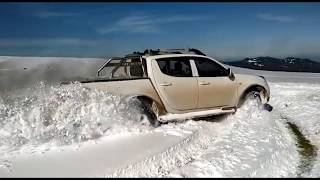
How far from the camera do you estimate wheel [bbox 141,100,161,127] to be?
9172 mm

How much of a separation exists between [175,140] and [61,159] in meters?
2.33

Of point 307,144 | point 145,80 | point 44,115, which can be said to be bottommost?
point 307,144

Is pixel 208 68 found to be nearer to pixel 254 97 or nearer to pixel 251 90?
pixel 251 90

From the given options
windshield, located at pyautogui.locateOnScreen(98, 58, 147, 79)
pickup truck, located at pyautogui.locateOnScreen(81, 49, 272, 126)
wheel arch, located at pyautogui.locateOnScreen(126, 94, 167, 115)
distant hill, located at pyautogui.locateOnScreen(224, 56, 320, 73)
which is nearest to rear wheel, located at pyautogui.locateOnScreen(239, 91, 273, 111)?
pickup truck, located at pyautogui.locateOnScreen(81, 49, 272, 126)

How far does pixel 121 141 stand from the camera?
7906 millimetres

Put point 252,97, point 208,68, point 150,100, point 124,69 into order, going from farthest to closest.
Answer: point 252,97
point 208,68
point 124,69
point 150,100

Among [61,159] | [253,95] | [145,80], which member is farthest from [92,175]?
[253,95]

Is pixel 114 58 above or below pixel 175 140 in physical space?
above

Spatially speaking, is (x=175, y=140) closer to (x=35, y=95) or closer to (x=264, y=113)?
(x=35, y=95)

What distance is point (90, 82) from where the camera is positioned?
8797 mm

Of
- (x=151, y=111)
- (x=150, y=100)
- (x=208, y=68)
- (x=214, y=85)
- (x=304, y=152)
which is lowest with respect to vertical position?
(x=304, y=152)

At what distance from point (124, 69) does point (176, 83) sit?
124 centimetres

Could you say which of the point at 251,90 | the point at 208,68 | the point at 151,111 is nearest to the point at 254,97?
the point at 251,90

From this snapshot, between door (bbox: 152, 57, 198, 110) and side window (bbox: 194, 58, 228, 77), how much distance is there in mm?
301
